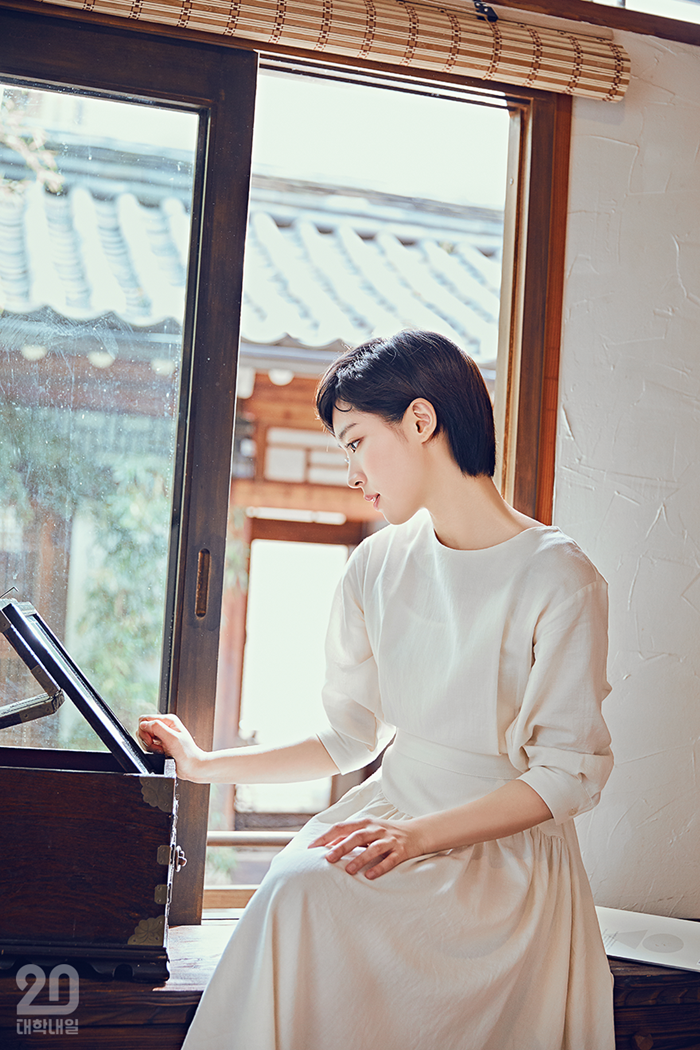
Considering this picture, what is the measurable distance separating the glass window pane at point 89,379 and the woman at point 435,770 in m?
0.33

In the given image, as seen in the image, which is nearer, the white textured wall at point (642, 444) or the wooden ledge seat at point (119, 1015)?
the wooden ledge seat at point (119, 1015)

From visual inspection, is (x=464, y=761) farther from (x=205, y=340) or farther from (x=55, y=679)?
(x=205, y=340)

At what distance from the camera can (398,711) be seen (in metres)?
1.74

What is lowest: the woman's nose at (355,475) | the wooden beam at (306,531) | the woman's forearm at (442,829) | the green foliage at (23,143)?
the woman's forearm at (442,829)

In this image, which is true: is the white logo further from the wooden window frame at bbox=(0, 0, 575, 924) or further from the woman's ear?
the woman's ear

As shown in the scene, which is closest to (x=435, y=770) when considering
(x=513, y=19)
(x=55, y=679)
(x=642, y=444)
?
(x=55, y=679)

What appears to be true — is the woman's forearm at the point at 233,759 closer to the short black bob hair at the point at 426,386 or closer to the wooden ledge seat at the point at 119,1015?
the wooden ledge seat at the point at 119,1015

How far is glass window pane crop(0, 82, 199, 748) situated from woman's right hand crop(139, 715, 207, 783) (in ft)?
0.61

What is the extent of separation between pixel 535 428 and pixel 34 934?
1.46m

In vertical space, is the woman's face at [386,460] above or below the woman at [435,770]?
above

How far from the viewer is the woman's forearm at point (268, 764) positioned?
175cm

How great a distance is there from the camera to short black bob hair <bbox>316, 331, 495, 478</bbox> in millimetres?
1673

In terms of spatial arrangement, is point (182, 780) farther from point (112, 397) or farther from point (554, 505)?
point (554, 505)

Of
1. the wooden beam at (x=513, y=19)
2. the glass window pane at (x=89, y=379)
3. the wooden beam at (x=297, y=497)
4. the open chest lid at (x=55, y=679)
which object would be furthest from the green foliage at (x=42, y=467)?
the wooden beam at (x=297, y=497)
